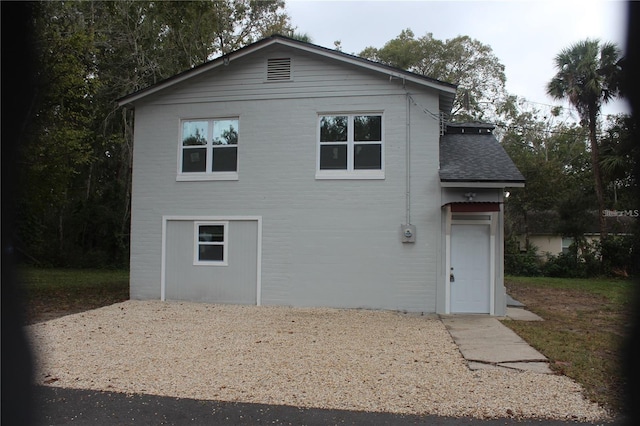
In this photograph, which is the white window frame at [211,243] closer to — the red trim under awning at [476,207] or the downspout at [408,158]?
the downspout at [408,158]

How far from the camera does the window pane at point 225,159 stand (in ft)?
38.2

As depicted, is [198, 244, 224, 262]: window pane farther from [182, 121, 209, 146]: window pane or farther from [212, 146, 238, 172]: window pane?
[182, 121, 209, 146]: window pane

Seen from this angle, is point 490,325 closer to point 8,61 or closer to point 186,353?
point 186,353

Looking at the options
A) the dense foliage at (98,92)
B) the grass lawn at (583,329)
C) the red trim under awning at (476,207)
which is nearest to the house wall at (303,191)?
the red trim under awning at (476,207)

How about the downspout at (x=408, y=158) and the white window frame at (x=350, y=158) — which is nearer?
the downspout at (x=408, y=158)

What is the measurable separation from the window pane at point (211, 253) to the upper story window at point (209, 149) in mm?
1715

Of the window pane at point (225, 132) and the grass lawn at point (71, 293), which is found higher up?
the window pane at point (225, 132)

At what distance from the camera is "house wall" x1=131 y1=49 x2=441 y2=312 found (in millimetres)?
10656

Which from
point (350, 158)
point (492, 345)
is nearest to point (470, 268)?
point (492, 345)

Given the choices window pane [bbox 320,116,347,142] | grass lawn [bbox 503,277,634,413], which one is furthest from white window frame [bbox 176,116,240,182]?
grass lawn [bbox 503,277,634,413]

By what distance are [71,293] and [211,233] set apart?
561 cm

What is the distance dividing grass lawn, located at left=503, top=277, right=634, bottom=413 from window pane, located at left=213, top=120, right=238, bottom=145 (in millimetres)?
7551

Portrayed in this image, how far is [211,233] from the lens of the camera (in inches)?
460

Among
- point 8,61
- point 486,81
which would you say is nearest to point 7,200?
point 8,61
